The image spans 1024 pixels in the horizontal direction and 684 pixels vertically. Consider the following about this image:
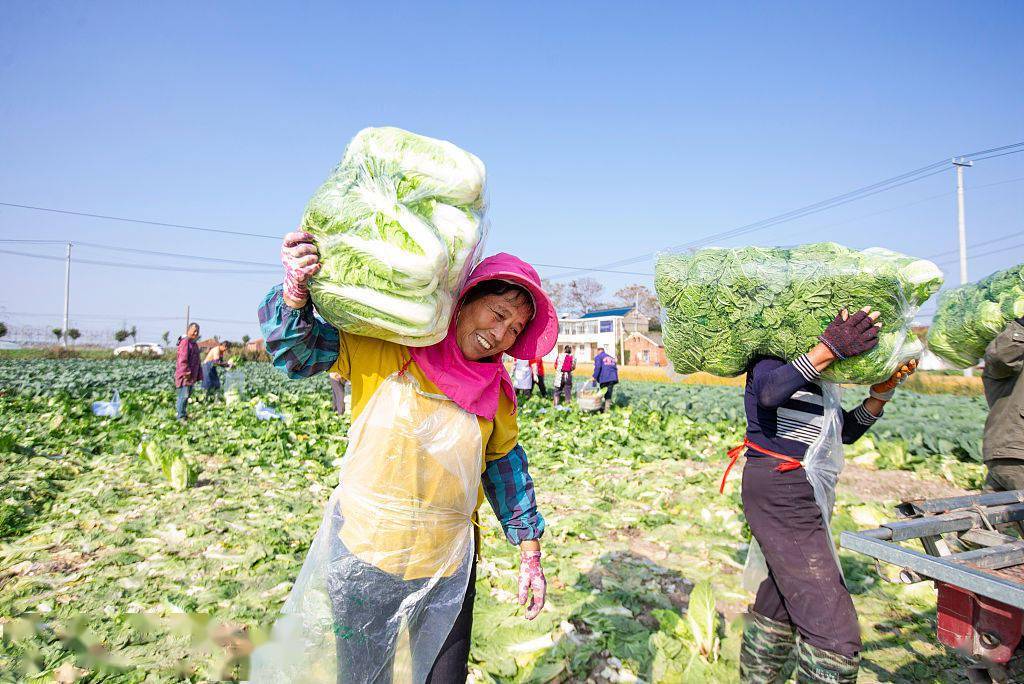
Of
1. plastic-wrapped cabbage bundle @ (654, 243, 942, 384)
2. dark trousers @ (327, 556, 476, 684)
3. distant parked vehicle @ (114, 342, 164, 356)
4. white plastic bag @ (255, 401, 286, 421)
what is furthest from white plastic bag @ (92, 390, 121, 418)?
distant parked vehicle @ (114, 342, 164, 356)

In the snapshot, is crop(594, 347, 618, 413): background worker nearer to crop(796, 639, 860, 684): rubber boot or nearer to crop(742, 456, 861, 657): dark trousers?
crop(742, 456, 861, 657): dark trousers

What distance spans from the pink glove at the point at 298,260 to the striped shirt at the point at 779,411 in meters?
2.13


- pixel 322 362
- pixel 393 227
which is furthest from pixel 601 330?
pixel 393 227

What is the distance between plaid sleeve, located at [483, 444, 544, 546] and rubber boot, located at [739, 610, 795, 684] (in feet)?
4.89

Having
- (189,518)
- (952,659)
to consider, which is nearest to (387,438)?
(952,659)

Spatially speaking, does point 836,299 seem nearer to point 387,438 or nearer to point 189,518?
point 387,438

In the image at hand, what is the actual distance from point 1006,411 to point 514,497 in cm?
322

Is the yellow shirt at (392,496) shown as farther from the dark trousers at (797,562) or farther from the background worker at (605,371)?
the background worker at (605,371)

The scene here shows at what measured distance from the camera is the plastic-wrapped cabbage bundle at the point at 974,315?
3465mm

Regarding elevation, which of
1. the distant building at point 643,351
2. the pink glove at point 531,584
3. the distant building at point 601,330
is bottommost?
the pink glove at point 531,584

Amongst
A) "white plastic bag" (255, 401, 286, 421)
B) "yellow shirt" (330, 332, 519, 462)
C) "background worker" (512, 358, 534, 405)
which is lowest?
"white plastic bag" (255, 401, 286, 421)

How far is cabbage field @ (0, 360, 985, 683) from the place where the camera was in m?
3.38

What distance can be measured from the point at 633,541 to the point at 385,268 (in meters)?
4.52

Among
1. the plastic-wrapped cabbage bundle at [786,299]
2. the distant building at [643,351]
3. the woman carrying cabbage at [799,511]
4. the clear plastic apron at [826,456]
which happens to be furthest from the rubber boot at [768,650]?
the distant building at [643,351]
